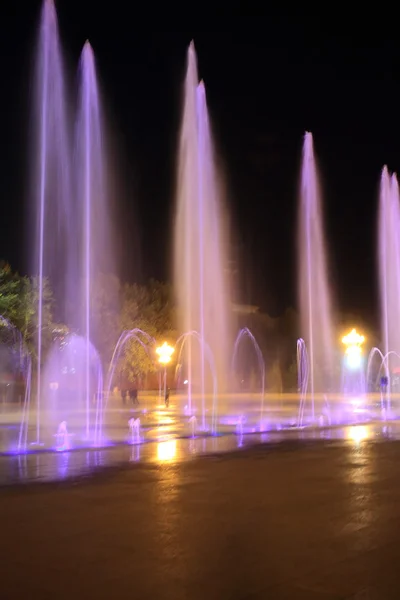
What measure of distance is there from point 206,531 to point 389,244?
→ 1057 inches

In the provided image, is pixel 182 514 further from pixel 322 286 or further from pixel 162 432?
pixel 322 286

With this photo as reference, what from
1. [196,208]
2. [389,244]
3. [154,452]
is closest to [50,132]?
[196,208]

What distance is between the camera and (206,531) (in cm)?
625

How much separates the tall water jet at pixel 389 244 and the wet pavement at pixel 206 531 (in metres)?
21.2

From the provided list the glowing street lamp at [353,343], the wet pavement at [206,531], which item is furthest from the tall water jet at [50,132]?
the glowing street lamp at [353,343]

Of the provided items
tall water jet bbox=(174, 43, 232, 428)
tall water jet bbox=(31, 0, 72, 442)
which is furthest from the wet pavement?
tall water jet bbox=(174, 43, 232, 428)

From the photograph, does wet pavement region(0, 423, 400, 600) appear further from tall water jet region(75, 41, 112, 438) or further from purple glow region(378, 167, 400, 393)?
Result: purple glow region(378, 167, 400, 393)

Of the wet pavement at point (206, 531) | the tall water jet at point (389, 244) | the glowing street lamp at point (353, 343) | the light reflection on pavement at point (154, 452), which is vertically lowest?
the light reflection on pavement at point (154, 452)

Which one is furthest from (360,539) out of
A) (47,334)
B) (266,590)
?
(47,334)

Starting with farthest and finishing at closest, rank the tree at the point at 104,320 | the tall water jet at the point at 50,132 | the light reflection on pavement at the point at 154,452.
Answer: the tree at the point at 104,320 < the tall water jet at the point at 50,132 < the light reflection on pavement at the point at 154,452

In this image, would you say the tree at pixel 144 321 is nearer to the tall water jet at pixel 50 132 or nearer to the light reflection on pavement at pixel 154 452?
the tall water jet at pixel 50 132

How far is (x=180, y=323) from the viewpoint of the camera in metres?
50.0

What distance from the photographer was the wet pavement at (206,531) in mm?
4742

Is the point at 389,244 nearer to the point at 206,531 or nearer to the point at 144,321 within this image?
the point at 144,321
